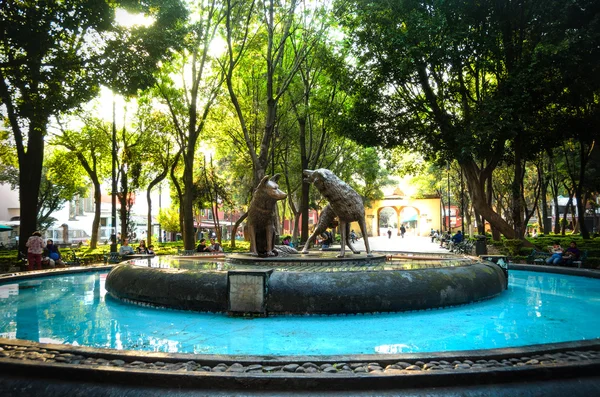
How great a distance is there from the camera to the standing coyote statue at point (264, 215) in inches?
399

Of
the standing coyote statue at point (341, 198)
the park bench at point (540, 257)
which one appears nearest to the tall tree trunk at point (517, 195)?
the park bench at point (540, 257)

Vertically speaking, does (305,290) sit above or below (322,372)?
above

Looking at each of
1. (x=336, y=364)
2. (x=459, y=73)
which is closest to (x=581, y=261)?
(x=459, y=73)

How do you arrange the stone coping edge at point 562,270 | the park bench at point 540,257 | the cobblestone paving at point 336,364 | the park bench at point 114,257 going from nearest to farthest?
the cobblestone paving at point 336,364, the stone coping edge at point 562,270, the park bench at point 540,257, the park bench at point 114,257

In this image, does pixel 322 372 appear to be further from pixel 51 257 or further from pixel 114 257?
pixel 114 257

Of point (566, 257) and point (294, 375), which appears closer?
point (294, 375)

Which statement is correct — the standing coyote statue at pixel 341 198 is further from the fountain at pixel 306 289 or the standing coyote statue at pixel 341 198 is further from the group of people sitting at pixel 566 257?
the group of people sitting at pixel 566 257

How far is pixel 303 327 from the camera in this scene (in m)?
6.88

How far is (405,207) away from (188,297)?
2184 inches

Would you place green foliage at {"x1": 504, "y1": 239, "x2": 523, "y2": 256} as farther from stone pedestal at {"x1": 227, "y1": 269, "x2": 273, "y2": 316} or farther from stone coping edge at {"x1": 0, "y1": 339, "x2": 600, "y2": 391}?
stone coping edge at {"x1": 0, "y1": 339, "x2": 600, "y2": 391}

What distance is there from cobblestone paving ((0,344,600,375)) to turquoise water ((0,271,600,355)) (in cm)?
124

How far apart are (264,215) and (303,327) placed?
4.11 metres

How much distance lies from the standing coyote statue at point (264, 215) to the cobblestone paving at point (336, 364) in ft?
18.8

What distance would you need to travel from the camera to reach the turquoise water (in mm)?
5871
